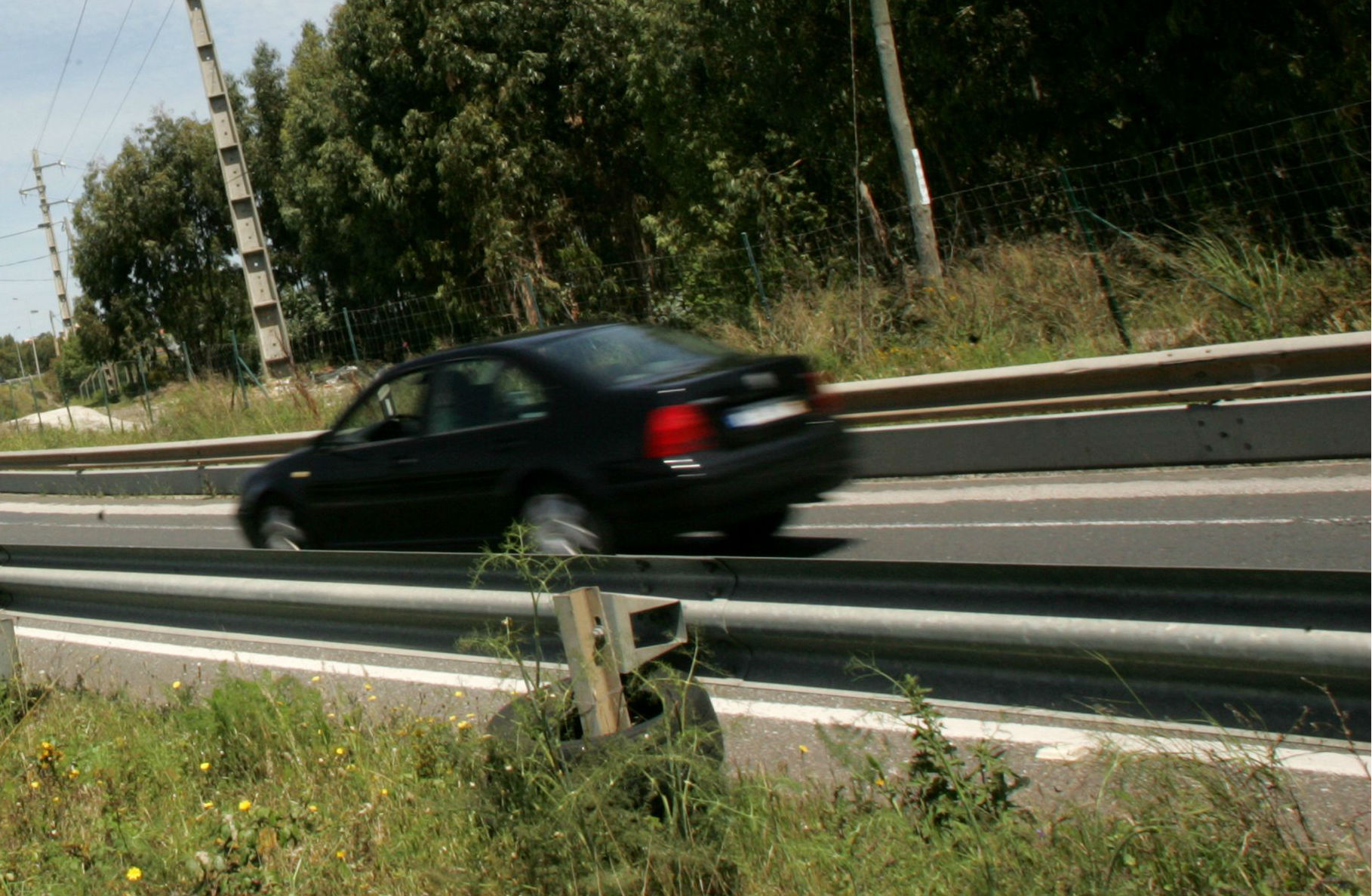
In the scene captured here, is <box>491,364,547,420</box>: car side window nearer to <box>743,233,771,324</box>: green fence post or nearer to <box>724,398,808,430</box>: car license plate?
<box>724,398,808,430</box>: car license plate

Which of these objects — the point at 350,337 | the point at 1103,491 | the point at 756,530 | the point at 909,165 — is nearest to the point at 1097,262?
the point at 909,165

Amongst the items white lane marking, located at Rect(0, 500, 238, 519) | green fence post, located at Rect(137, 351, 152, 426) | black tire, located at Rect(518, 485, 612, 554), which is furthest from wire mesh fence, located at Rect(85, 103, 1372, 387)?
black tire, located at Rect(518, 485, 612, 554)

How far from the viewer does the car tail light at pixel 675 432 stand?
727cm

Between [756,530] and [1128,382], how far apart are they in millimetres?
3083

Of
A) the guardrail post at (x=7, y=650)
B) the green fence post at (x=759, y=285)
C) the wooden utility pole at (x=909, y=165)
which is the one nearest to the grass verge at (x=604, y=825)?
the guardrail post at (x=7, y=650)

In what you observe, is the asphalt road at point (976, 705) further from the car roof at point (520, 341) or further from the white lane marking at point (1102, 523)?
the car roof at point (520, 341)

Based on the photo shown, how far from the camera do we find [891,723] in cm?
453

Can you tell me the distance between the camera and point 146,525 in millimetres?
16062

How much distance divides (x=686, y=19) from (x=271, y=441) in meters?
21.9

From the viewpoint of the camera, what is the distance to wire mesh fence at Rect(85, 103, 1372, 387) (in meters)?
12.4

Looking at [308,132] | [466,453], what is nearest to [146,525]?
[466,453]

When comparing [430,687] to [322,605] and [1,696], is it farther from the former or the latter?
[1,696]

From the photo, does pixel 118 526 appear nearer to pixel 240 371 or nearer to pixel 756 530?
pixel 240 371

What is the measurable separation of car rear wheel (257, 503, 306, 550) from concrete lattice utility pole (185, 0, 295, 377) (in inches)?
597
